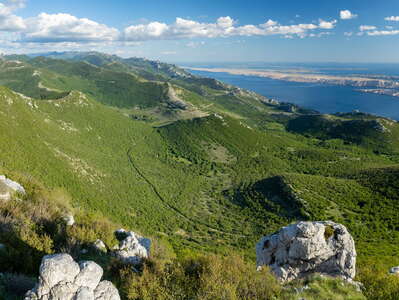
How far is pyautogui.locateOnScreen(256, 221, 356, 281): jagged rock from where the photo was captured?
2105cm

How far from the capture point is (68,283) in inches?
432

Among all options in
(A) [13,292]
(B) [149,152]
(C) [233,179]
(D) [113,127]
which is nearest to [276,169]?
(C) [233,179]

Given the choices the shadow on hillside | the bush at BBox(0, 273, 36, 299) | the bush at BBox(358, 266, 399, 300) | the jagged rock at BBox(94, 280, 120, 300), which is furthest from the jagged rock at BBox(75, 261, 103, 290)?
the shadow on hillside

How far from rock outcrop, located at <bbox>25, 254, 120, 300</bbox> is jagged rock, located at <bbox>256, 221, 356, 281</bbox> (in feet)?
47.6

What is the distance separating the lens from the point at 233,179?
132 meters

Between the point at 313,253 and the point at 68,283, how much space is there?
18.3m

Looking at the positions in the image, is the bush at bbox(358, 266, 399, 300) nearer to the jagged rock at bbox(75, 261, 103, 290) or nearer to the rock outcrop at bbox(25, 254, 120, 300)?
the rock outcrop at bbox(25, 254, 120, 300)

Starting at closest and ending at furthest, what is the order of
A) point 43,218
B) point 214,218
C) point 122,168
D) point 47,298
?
point 47,298 < point 43,218 < point 214,218 < point 122,168

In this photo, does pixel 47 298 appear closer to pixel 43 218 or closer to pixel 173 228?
pixel 43 218

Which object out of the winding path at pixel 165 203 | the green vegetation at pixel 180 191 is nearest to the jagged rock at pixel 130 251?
the green vegetation at pixel 180 191

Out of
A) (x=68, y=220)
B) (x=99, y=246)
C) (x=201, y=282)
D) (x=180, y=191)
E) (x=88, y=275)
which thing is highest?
(x=88, y=275)

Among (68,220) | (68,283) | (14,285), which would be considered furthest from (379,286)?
(68,220)

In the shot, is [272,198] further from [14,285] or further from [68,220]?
[14,285]

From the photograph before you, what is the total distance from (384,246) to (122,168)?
3956 inches
